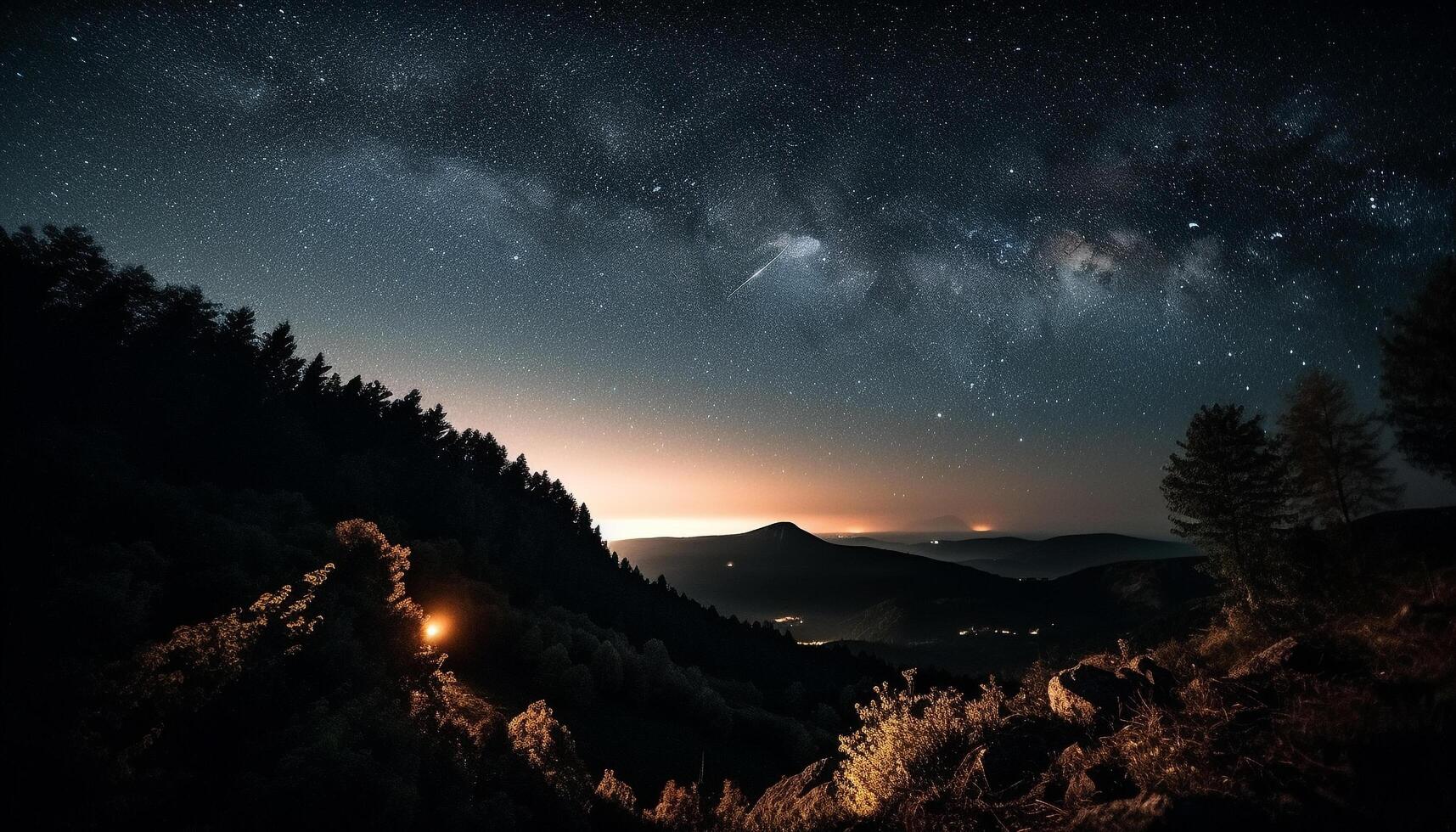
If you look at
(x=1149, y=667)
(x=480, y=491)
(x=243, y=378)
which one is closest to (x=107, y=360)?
(x=243, y=378)

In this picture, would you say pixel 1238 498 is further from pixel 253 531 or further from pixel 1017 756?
pixel 253 531

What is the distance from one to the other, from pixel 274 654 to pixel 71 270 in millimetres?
51430

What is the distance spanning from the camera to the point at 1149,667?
337 inches

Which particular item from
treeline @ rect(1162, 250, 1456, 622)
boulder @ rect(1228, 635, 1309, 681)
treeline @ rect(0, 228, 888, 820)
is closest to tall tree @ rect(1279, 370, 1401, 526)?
treeline @ rect(1162, 250, 1456, 622)

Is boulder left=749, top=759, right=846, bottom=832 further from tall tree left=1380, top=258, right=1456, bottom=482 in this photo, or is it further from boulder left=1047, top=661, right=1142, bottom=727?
tall tree left=1380, top=258, right=1456, bottom=482

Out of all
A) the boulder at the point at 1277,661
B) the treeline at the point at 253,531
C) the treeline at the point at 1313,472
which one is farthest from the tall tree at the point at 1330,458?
the treeline at the point at 253,531

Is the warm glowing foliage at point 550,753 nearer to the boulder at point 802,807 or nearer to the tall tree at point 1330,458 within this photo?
the boulder at point 802,807

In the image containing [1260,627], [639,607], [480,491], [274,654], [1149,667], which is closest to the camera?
[1149,667]

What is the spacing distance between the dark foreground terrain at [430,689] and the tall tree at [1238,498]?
2456 mm

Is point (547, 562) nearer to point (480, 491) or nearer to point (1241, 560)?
point (480, 491)

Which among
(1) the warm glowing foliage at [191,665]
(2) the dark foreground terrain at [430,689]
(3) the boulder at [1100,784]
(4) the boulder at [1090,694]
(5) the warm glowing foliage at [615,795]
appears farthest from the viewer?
(5) the warm glowing foliage at [615,795]

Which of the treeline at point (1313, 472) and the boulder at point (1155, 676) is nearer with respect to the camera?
the boulder at point (1155, 676)

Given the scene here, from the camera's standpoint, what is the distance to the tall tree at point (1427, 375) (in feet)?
63.7

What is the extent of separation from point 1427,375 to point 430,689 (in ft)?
134
